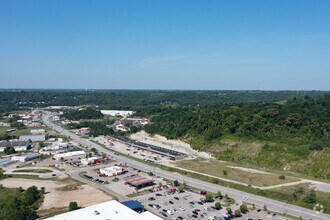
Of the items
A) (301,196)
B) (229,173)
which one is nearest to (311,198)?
(301,196)

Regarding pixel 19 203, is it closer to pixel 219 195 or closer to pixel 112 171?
pixel 112 171

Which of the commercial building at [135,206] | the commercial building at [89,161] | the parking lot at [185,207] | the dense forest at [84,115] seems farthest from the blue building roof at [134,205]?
the dense forest at [84,115]

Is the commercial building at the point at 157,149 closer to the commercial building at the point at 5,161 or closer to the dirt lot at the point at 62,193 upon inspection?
the dirt lot at the point at 62,193

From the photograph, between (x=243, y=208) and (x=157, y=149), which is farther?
(x=157, y=149)

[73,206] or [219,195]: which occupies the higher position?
[73,206]

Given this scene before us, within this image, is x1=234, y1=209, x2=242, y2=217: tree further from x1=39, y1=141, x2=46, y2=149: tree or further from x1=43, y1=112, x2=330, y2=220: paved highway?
x1=39, y1=141, x2=46, y2=149: tree

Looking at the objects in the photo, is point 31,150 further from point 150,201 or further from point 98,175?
point 150,201
